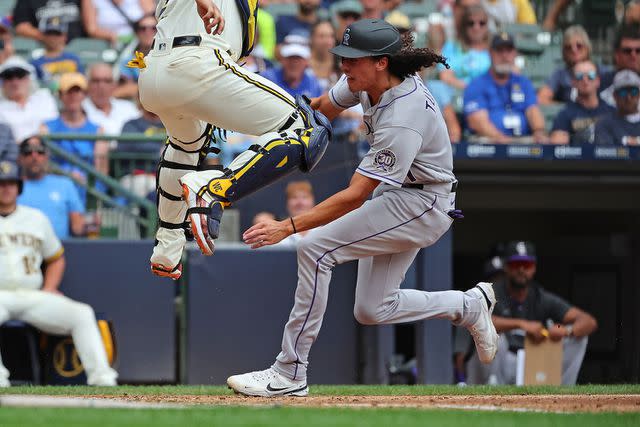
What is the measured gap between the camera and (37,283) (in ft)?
31.0

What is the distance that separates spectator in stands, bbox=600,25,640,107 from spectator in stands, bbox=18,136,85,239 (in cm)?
525

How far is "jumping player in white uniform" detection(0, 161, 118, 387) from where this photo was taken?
30.2 ft

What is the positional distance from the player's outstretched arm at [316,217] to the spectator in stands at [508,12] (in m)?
7.57

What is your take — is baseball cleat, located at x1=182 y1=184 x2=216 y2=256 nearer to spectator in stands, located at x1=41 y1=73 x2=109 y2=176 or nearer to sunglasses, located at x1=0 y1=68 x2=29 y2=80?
spectator in stands, located at x1=41 y1=73 x2=109 y2=176

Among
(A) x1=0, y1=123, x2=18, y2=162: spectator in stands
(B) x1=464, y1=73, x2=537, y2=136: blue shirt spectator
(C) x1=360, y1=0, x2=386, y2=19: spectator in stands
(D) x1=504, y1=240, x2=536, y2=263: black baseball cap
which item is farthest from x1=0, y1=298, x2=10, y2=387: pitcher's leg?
(C) x1=360, y1=0, x2=386, y2=19: spectator in stands

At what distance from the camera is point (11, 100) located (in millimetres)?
11039

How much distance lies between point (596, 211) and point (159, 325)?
13.9ft

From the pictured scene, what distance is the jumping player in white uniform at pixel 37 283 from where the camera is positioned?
30.2 feet

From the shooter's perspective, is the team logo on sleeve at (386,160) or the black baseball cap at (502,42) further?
the black baseball cap at (502,42)

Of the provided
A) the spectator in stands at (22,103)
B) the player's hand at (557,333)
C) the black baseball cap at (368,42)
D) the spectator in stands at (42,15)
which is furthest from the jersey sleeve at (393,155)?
the spectator in stands at (42,15)

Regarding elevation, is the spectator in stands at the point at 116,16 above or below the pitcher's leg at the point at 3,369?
above

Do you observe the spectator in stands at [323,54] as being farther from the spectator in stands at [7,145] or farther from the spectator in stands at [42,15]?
the spectator in stands at [7,145]

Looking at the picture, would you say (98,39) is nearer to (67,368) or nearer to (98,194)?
(98,194)

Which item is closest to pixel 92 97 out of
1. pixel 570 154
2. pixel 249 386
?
pixel 570 154
